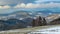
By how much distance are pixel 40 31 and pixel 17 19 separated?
374 mm

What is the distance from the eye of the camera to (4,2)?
1.92m

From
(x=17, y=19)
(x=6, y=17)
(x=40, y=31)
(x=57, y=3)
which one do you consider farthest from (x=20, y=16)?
(x=57, y=3)

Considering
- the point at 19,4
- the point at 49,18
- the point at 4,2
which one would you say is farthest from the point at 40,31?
the point at 4,2

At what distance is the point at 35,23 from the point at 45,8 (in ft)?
0.87

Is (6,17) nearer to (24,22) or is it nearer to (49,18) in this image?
(24,22)

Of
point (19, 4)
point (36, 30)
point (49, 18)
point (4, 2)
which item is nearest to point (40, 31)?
point (36, 30)

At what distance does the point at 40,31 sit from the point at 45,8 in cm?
35

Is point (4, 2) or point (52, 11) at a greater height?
point (4, 2)

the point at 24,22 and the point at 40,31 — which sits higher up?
the point at 24,22

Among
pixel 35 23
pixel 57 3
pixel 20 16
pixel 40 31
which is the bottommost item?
pixel 40 31

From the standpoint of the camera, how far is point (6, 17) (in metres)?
1.91

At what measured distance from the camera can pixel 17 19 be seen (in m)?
1.91

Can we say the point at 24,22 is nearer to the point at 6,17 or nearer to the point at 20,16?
the point at 20,16

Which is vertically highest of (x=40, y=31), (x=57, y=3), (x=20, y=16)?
(x=57, y=3)
